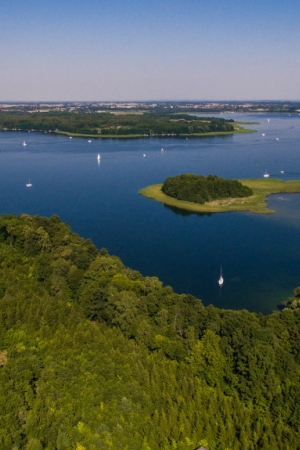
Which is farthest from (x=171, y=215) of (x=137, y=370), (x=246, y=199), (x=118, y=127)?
(x=118, y=127)

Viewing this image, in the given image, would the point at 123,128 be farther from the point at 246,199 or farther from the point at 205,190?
the point at 246,199

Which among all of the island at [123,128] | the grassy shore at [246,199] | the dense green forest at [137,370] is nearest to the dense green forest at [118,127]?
the island at [123,128]

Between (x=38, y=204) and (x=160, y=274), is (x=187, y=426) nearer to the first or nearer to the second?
(x=160, y=274)

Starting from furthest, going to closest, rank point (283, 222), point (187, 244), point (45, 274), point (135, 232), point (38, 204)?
point (38, 204) → point (283, 222) → point (135, 232) → point (187, 244) → point (45, 274)

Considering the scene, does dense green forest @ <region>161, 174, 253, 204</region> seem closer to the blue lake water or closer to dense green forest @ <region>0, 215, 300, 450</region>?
the blue lake water

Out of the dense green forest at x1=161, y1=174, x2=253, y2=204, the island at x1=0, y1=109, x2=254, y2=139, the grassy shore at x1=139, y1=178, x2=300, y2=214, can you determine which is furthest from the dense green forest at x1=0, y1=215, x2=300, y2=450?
the island at x1=0, y1=109, x2=254, y2=139

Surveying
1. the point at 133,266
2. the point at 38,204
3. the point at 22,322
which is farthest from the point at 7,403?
the point at 38,204

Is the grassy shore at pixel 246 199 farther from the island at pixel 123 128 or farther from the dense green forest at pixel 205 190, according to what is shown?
the island at pixel 123 128
